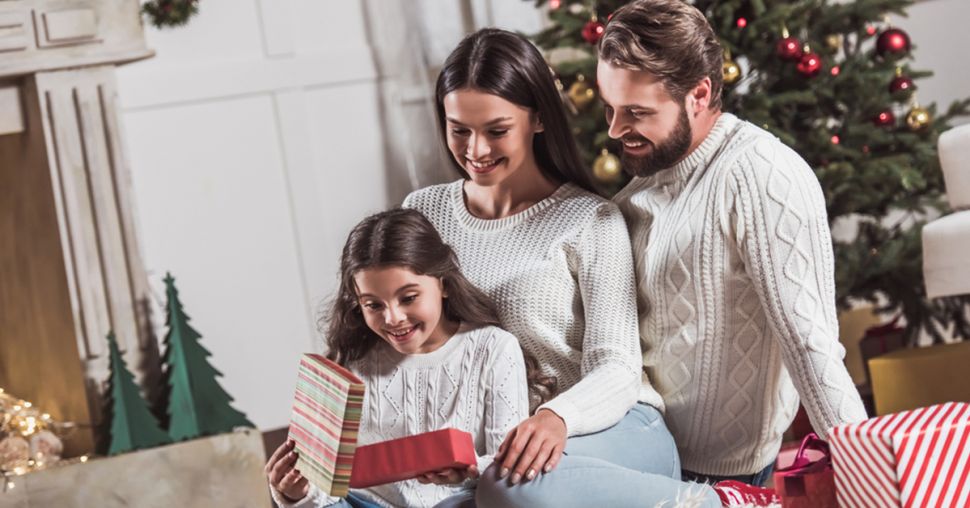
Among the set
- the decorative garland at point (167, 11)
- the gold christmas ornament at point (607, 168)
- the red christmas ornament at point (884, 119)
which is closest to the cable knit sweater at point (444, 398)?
the gold christmas ornament at point (607, 168)

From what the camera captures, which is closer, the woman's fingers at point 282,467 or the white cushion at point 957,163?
the woman's fingers at point 282,467

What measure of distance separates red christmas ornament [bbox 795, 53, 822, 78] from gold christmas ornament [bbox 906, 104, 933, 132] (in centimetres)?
33

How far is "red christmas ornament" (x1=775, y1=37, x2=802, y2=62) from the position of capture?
3.41 metres

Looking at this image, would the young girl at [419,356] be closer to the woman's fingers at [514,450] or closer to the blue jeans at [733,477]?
the woman's fingers at [514,450]

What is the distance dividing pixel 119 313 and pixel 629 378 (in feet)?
5.11

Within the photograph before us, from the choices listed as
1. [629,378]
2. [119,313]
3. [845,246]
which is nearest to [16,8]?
[119,313]

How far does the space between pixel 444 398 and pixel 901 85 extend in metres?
2.16

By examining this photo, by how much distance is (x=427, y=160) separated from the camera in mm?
4422

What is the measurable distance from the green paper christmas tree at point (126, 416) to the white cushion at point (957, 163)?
195 cm

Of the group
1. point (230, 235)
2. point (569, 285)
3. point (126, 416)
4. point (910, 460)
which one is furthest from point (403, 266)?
point (230, 235)

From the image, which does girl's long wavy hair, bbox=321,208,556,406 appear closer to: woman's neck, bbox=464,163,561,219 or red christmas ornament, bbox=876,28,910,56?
woman's neck, bbox=464,163,561,219

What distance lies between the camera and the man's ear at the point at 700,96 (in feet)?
6.39

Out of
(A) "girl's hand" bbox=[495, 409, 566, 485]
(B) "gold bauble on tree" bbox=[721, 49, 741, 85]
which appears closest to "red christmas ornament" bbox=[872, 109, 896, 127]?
(B) "gold bauble on tree" bbox=[721, 49, 741, 85]

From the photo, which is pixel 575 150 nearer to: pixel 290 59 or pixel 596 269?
pixel 596 269
